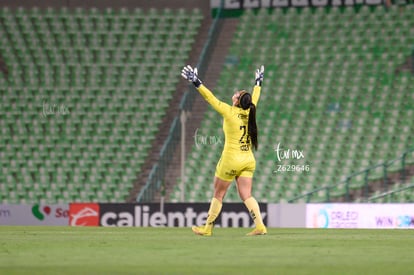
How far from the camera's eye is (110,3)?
1439 inches

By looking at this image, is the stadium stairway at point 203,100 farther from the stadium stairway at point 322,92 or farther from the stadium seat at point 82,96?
the stadium seat at point 82,96

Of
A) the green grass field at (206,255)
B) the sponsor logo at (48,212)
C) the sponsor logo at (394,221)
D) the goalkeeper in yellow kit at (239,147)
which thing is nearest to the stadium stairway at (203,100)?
the sponsor logo at (48,212)

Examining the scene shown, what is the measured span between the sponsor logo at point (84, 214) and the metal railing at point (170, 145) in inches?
132

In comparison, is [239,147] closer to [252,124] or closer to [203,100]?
[252,124]

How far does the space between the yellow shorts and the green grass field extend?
1037 mm

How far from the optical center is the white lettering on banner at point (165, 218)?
84.8ft

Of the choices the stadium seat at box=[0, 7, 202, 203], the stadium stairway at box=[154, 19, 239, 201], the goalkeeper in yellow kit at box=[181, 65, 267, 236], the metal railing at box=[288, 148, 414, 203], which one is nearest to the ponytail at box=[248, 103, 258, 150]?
the goalkeeper in yellow kit at box=[181, 65, 267, 236]

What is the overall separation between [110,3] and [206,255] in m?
25.4

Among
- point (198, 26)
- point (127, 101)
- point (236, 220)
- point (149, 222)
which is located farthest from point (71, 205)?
point (198, 26)

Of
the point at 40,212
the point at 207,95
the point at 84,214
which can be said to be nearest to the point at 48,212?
the point at 40,212

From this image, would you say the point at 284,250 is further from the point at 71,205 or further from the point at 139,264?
the point at 71,205

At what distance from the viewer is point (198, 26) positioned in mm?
35438

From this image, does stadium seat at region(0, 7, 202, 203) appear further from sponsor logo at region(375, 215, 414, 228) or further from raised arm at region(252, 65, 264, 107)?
raised arm at region(252, 65, 264, 107)

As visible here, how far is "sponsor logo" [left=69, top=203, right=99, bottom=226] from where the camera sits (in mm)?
26453
